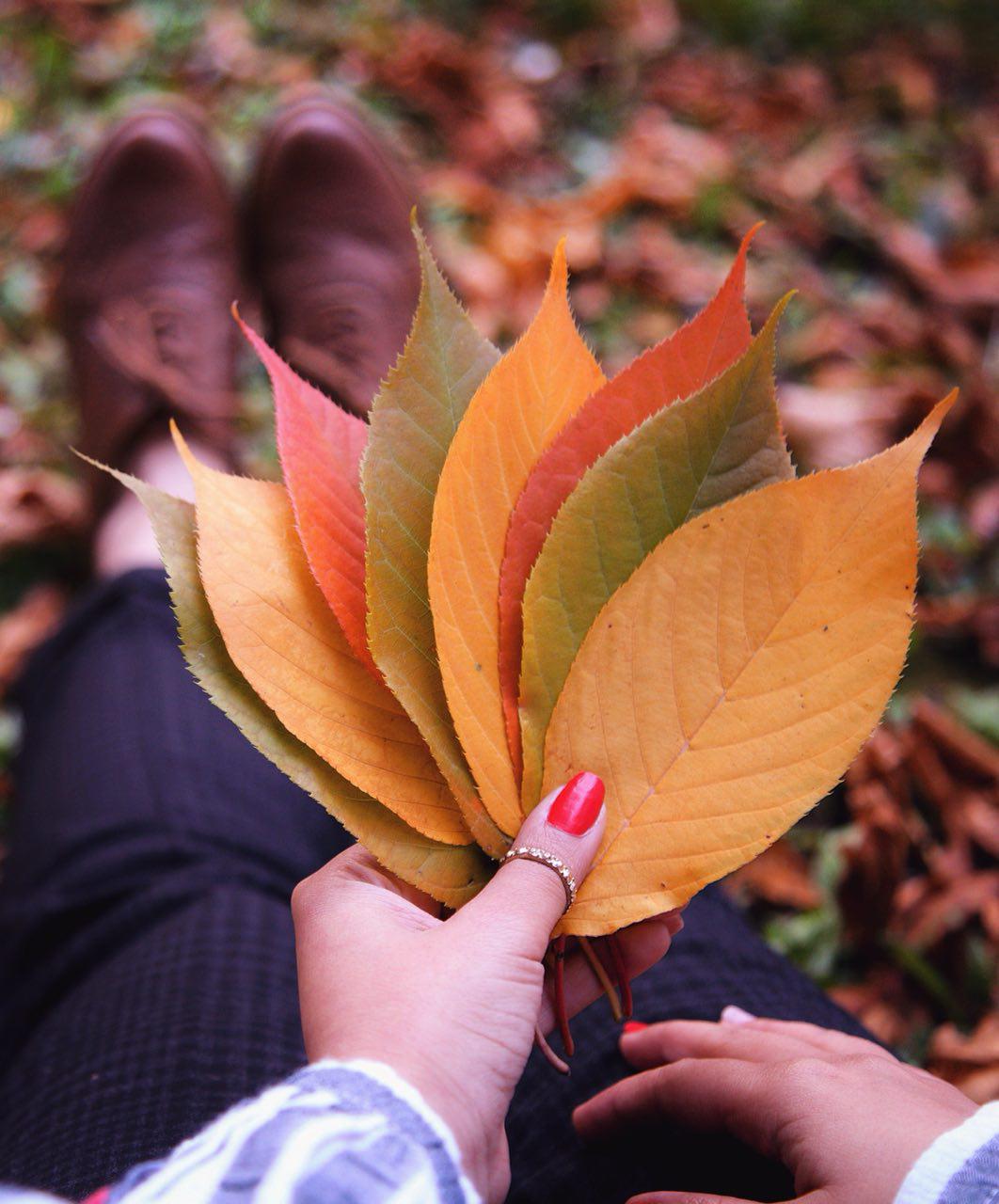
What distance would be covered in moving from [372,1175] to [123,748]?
1.80 ft

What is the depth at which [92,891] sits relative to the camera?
72 cm

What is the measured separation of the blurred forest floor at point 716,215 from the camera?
3.09ft

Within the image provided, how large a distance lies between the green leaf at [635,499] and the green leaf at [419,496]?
0.12 ft

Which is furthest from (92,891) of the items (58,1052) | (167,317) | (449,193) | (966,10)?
(966,10)

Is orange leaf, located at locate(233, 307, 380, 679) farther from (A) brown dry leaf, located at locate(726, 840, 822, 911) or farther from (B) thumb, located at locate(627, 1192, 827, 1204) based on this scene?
(A) brown dry leaf, located at locate(726, 840, 822, 911)

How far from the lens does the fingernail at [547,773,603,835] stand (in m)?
0.39

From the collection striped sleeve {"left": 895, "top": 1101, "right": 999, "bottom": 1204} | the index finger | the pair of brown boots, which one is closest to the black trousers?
the index finger

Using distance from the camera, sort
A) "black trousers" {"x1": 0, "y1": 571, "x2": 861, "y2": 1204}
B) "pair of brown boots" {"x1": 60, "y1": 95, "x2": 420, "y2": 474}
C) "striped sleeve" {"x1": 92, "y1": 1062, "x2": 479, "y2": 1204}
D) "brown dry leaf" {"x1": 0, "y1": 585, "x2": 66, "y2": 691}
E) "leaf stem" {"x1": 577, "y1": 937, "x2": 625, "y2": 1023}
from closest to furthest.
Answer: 1. "striped sleeve" {"x1": 92, "y1": 1062, "x2": 479, "y2": 1204}
2. "leaf stem" {"x1": 577, "y1": 937, "x2": 625, "y2": 1023}
3. "black trousers" {"x1": 0, "y1": 571, "x2": 861, "y2": 1204}
4. "brown dry leaf" {"x1": 0, "y1": 585, "x2": 66, "y2": 691}
5. "pair of brown boots" {"x1": 60, "y1": 95, "x2": 420, "y2": 474}

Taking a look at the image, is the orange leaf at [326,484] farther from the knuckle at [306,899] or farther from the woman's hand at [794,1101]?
the woman's hand at [794,1101]

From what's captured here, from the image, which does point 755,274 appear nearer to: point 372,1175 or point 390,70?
point 390,70

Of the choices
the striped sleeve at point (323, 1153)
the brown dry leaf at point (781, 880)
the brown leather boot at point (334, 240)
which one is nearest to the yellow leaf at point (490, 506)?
the striped sleeve at point (323, 1153)

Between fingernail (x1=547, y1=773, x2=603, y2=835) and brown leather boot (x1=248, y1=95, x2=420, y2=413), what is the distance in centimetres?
89

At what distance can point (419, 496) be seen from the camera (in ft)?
1.33

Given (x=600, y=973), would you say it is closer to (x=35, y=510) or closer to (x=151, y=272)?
(x=35, y=510)
